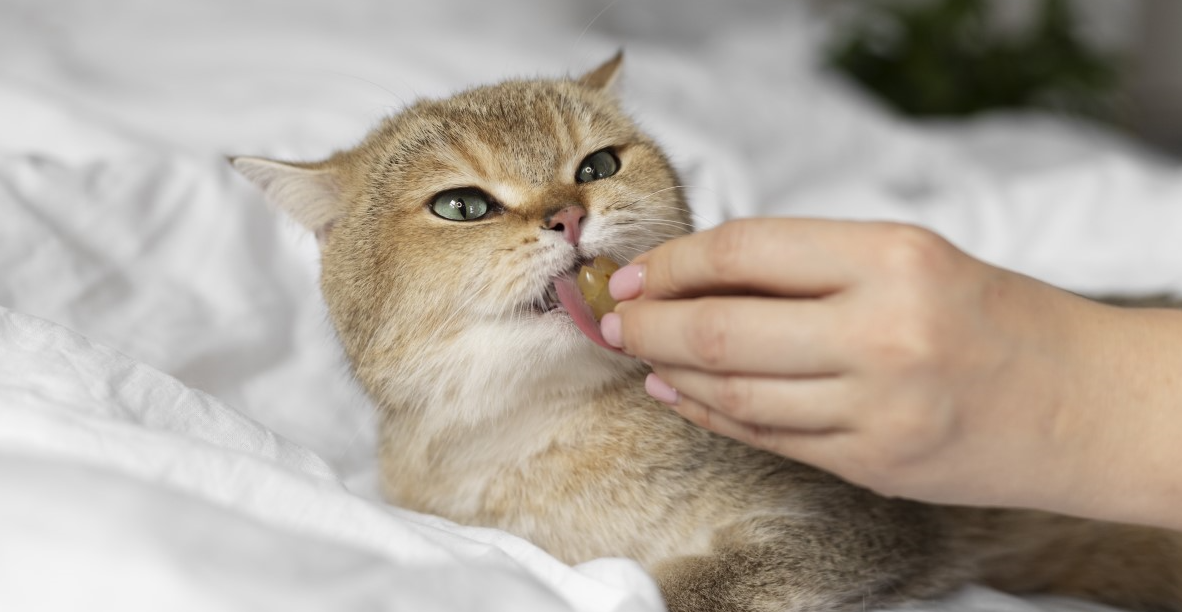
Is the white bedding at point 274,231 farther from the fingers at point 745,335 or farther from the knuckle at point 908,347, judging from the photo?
the knuckle at point 908,347

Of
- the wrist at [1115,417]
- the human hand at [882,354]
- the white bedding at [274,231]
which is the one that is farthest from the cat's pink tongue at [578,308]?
the wrist at [1115,417]

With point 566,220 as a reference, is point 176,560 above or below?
below

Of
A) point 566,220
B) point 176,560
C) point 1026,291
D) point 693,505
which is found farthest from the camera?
point 693,505

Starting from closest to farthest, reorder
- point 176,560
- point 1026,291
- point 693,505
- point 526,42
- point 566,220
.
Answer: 1. point 176,560
2. point 1026,291
3. point 566,220
4. point 693,505
5. point 526,42

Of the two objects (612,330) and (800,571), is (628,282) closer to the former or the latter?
(612,330)

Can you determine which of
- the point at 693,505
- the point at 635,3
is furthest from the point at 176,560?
the point at 635,3

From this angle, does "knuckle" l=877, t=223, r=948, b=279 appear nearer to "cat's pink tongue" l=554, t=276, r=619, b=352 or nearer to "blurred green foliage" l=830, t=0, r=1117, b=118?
"cat's pink tongue" l=554, t=276, r=619, b=352

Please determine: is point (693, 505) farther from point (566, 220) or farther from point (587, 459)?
point (566, 220)
